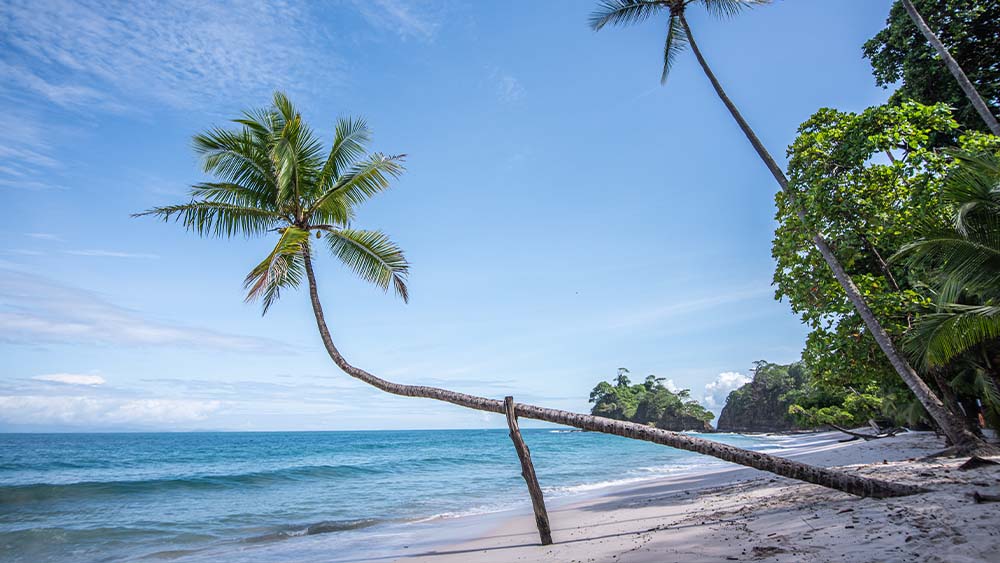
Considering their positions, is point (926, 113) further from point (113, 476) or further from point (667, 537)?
point (113, 476)

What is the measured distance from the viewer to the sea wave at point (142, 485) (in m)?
18.4

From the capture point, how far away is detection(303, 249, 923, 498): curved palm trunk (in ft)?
20.6

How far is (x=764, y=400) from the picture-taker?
7688cm

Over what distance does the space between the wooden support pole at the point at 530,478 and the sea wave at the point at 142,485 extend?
784 inches

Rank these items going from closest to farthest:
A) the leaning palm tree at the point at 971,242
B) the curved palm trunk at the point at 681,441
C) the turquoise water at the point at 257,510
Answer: the leaning palm tree at the point at 971,242
the curved palm trunk at the point at 681,441
the turquoise water at the point at 257,510

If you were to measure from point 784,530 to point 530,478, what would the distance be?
316cm

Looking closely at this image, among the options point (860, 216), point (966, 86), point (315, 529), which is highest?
point (966, 86)

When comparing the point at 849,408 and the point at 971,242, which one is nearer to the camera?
the point at 971,242

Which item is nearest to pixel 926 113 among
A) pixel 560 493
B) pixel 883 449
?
pixel 883 449

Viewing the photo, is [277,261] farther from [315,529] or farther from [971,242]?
[971,242]

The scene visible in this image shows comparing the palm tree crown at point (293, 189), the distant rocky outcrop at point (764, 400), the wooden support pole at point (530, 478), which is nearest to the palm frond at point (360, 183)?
the palm tree crown at point (293, 189)

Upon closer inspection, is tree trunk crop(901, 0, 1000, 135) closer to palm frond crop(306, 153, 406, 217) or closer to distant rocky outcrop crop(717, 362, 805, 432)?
palm frond crop(306, 153, 406, 217)

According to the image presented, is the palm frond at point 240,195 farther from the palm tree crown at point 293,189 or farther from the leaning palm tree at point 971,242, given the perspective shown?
the leaning palm tree at point 971,242

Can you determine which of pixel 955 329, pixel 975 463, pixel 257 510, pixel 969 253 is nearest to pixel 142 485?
pixel 257 510
